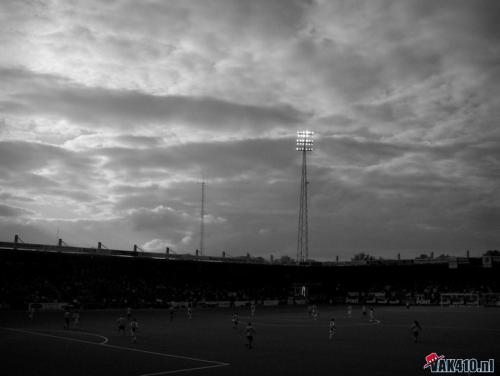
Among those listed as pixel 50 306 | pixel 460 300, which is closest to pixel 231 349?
pixel 50 306

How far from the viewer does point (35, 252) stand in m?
75.4

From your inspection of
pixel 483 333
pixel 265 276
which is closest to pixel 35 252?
pixel 265 276

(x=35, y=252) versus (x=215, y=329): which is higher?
(x=35, y=252)

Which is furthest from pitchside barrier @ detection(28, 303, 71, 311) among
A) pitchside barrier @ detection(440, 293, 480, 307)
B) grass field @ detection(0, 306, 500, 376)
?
pitchside barrier @ detection(440, 293, 480, 307)

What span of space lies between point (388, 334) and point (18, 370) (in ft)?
90.8

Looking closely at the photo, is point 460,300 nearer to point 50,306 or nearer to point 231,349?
point 50,306

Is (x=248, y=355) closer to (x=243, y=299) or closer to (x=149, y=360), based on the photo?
(x=149, y=360)

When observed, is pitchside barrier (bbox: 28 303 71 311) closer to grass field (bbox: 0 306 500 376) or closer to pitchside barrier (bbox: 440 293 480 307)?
grass field (bbox: 0 306 500 376)

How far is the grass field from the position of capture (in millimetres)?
23891

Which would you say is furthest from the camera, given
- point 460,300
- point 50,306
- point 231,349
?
point 460,300

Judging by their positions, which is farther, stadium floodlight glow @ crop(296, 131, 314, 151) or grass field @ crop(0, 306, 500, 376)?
stadium floodlight glow @ crop(296, 131, 314, 151)

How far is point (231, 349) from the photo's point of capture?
102 ft

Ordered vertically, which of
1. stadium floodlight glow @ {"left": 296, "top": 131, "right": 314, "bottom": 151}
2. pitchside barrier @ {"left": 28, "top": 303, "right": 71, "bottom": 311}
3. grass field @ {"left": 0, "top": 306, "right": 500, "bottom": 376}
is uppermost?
stadium floodlight glow @ {"left": 296, "top": 131, "right": 314, "bottom": 151}

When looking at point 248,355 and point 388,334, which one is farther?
point 388,334
